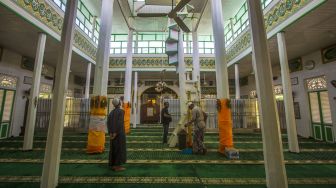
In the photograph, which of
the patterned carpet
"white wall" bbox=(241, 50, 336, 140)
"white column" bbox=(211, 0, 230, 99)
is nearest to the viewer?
the patterned carpet

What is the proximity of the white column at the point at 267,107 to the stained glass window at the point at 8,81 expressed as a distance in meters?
8.17

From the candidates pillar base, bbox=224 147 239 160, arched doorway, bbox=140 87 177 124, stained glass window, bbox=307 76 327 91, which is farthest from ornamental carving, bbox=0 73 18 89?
stained glass window, bbox=307 76 327 91

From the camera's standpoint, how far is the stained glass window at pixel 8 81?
19.4ft

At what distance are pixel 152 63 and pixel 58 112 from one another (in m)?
8.23

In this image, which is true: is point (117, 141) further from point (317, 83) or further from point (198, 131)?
point (317, 83)

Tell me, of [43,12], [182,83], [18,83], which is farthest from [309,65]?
[18,83]

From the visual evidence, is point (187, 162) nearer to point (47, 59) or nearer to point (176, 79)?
point (47, 59)

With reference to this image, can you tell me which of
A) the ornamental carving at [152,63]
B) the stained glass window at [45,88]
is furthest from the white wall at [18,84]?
the ornamental carving at [152,63]

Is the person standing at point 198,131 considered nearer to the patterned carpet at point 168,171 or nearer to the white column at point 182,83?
the patterned carpet at point 168,171

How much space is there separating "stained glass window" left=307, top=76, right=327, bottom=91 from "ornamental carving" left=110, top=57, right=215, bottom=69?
471 centimetres

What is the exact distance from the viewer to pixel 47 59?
307 inches

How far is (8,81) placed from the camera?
617 centimetres

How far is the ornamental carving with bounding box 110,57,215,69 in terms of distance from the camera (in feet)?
32.6

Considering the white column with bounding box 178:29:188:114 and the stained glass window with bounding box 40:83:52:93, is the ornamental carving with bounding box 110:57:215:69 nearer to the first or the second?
the stained glass window with bounding box 40:83:52:93
